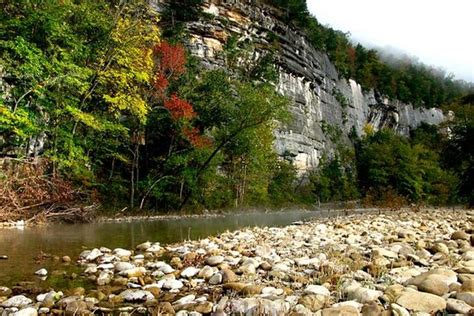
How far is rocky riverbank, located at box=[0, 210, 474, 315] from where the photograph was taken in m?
4.22

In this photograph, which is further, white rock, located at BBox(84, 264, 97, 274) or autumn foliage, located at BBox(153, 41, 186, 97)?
autumn foliage, located at BBox(153, 41, 186, 97)

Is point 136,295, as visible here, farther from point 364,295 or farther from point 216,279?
point 364,295

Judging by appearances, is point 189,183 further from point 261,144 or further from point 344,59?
point 344,59

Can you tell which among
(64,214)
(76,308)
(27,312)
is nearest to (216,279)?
(76,308)

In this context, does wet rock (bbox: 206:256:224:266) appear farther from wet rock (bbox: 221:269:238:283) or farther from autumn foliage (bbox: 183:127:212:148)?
autumn foliage (bbox: 183:127:212:148)

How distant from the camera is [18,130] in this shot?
49.8 ft

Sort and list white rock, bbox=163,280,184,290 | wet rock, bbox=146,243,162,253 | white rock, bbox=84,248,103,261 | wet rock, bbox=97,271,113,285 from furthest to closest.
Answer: wet rock, bbox=146,243,162,253, white rock, bbox=84,248,103,261, wet rock, bbox=97,271,113,285, white rock, bbox=163,280,184,290

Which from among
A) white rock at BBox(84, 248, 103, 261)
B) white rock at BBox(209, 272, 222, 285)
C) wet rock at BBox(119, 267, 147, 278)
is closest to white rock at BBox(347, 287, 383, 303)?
white rock at BBox(209, 272, 222, 285)

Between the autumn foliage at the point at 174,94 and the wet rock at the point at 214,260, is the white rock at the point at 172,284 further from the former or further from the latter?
the autumn foliage at the point at 174,94

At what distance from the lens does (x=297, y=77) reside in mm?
54188

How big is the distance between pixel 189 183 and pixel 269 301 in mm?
20600

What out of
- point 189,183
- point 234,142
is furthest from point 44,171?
point 234,142

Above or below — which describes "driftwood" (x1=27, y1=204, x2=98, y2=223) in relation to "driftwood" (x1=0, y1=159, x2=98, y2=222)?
below

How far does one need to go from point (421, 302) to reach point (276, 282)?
6.52 ft
